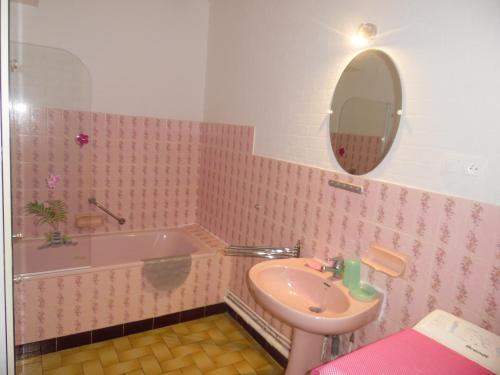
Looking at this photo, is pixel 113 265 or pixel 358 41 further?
pixel 113 265

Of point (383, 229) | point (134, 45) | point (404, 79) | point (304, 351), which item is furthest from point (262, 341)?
point (134, 45)

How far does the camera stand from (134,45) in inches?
116

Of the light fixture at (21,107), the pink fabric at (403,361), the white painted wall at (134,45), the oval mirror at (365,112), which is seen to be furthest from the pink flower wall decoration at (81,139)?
the pink fabric at (403,361)

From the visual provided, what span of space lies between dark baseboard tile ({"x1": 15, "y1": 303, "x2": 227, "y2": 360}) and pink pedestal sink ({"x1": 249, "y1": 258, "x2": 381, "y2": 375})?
110 cm

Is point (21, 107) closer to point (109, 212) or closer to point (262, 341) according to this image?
point (109, 212)

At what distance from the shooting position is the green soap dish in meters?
1.64

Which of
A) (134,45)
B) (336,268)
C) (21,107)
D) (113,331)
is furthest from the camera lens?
(134,45)

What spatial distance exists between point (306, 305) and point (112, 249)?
1.95m

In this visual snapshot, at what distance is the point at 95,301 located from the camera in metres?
2.35

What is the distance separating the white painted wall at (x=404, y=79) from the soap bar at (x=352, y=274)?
1.48ft

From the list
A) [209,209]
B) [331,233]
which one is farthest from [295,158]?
[209,209]

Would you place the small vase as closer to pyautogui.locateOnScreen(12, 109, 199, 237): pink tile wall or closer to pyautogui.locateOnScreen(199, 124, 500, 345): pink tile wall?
pyautogui.locateOnScreen(12, 109, 199, 237): pink tile wall

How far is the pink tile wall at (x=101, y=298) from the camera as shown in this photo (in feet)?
7.12

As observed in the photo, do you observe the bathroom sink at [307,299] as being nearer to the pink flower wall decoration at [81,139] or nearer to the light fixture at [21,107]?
the pink flower wall decoration at [81,139]
